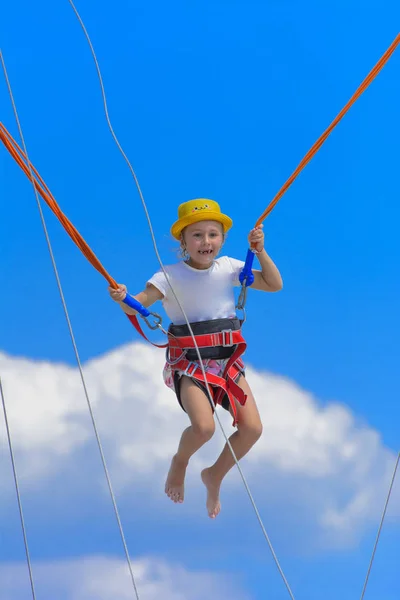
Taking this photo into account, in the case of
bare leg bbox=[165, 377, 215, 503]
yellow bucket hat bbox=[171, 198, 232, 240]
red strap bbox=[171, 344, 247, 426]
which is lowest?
bare leg bbox=[165, 377, 215, 503]

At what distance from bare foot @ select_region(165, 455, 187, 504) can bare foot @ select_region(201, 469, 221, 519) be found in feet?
0.61

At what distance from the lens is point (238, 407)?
5.69m

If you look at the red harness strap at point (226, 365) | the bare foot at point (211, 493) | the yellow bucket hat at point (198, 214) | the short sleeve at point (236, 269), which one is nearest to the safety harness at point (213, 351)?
the red harness strap at point (226, 365)

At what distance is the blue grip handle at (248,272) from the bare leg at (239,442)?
0.63m

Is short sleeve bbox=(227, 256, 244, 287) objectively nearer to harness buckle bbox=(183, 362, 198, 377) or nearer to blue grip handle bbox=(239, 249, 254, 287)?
blue grip handle bbox=(239, 249, 254, 287)

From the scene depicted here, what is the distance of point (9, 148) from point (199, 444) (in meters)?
2.11

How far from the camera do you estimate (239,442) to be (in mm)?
5672

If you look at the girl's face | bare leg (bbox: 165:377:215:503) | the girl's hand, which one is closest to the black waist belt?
bare leg (bbox: 165:377:215:503)

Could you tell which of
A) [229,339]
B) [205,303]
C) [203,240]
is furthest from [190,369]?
[203,240]

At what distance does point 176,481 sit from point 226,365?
84 centimetres

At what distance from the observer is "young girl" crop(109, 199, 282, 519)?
222 inches

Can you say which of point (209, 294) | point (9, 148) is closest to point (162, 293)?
point (209, 294)

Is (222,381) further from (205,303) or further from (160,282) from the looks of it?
(160,282)

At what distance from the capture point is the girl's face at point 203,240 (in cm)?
564
